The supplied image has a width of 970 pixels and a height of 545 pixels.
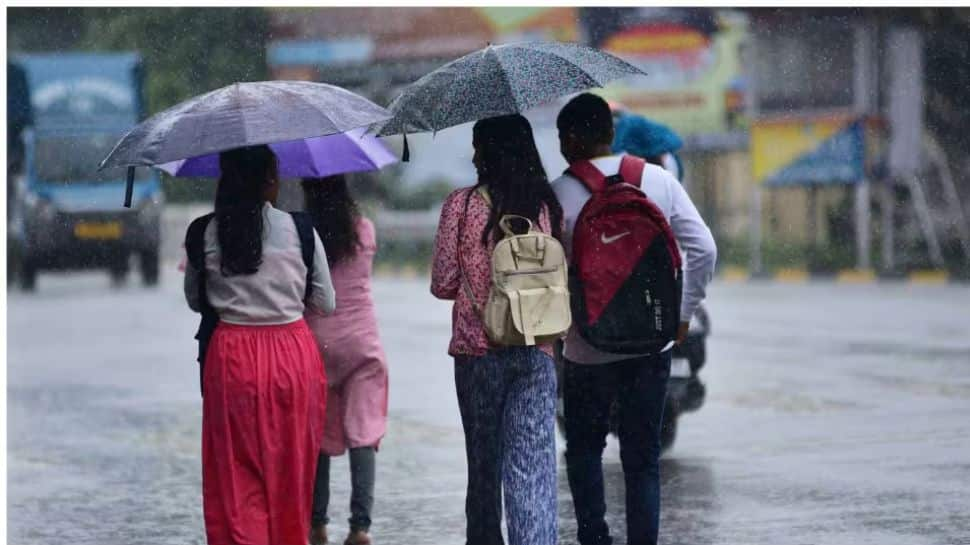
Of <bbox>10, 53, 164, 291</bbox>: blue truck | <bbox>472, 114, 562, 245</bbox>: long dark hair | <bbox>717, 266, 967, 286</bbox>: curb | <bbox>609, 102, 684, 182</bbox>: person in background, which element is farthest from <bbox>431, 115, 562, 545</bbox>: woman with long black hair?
<bbox>10, 53, 164, 291</bbox>: blue truck

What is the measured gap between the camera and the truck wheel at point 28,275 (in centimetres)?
2925

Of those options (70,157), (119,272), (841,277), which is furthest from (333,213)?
(119,272)

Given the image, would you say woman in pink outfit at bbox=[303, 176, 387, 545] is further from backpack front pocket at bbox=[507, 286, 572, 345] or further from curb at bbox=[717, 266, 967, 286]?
curb at bbox=[717, 266, 967, 286]

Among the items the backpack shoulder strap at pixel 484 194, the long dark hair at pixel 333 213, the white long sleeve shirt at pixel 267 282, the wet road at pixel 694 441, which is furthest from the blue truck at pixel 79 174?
the backpack shoulder strap at pixel 484 194

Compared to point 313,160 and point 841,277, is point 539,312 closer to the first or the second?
point 313,160

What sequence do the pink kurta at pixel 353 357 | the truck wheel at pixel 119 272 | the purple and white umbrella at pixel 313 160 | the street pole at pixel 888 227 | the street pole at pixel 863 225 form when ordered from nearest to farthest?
the purple and white umbrella at pixel 313 160
the pink kurta at pixel 353 357
the street pole at pixel 888 227
the street pole at pixel 863 225
the truck wheel at pixel 119 272

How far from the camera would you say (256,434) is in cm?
573

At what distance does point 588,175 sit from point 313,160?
118 cm

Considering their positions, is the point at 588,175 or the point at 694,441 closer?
the point at 588,175

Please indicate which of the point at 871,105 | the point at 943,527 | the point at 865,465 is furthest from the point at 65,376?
the point at 871,105

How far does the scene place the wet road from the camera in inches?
297

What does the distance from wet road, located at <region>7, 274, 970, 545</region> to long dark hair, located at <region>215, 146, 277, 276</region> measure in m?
1.90

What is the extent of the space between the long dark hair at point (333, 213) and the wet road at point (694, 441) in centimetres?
117

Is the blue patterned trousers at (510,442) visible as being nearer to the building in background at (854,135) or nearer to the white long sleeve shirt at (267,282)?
the white long sleeve shirt at (267,282)
